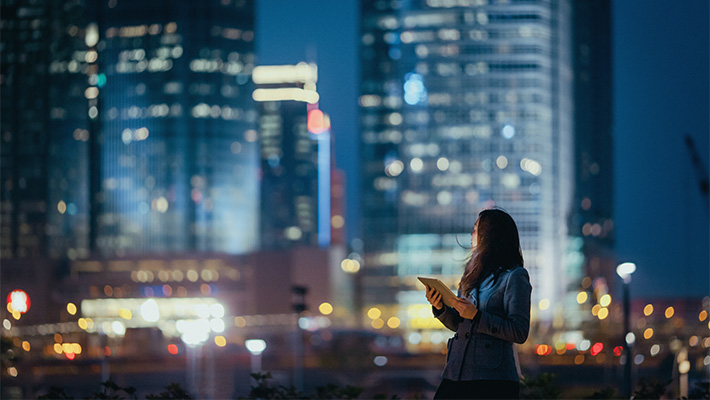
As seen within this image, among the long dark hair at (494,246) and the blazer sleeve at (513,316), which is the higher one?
the long dark hair at (494,246)

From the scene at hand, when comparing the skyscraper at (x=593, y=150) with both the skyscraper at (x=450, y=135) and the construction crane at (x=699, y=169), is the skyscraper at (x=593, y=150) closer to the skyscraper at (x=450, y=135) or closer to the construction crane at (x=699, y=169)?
the skyscraper at (x=450, y=135)

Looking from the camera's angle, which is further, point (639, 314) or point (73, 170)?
point (73, 170)

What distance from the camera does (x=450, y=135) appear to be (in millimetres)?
120188

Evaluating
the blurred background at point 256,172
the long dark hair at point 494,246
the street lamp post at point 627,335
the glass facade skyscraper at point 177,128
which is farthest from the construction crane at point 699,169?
the glass facade skyscraper at point 177,128

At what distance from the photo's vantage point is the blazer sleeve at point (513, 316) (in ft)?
16.2

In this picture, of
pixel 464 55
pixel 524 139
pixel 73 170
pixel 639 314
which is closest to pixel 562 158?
pixel 524 139

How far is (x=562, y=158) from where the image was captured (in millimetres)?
126125

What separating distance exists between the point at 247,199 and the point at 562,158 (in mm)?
47277

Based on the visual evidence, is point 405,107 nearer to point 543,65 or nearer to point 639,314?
point 543,65

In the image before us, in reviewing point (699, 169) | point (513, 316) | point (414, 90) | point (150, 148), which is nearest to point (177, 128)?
→ point (150, 148)

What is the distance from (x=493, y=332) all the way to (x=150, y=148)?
5332 inches

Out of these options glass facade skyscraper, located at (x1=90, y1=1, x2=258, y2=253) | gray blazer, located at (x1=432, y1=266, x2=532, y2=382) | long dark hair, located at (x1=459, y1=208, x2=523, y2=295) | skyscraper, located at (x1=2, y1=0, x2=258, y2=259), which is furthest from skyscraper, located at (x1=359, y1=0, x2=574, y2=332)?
gray blazer, located at (x1=432, y1=266, x2=532, y2=382)

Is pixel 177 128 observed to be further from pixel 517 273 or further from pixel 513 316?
pixel 513 316

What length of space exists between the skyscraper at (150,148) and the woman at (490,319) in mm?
116991
